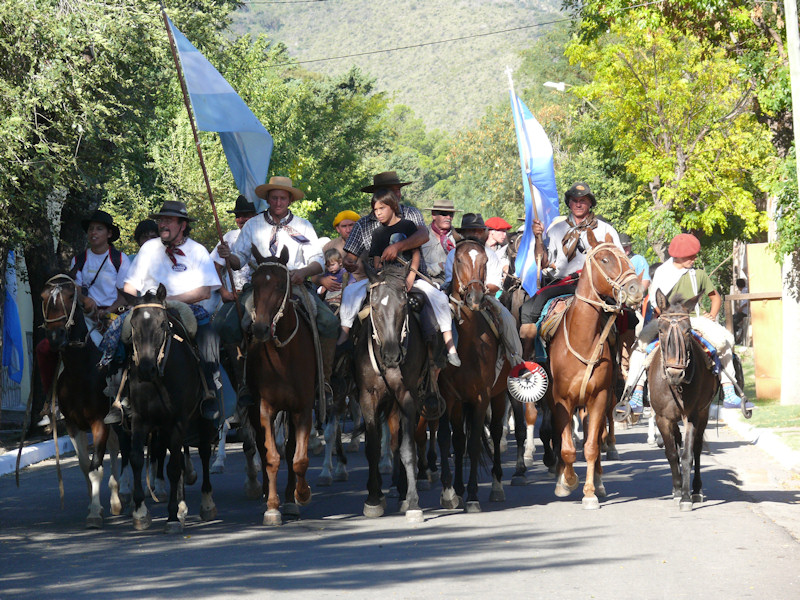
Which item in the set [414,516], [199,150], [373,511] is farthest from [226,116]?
[414,516]

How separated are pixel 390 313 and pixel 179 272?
2.34m

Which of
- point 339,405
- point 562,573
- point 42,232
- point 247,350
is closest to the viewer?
point 562,573

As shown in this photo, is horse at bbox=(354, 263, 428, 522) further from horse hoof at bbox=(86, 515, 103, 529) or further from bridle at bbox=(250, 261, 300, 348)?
horse hoof at bbox=(86, 515, 103, 529)

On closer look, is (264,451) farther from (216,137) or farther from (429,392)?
(216,137)

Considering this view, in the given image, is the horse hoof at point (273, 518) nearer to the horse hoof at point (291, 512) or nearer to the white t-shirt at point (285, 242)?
the horse hoof at point (291, 512)

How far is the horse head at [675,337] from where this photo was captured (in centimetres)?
1160

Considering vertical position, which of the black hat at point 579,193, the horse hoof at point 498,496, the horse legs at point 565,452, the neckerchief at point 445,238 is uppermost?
the black hat at point 579,193

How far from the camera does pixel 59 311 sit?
37.8 feet

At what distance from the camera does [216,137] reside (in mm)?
40344

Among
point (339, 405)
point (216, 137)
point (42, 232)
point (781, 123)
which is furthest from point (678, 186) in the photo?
point (339, 405)

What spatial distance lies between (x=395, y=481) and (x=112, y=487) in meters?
2.75

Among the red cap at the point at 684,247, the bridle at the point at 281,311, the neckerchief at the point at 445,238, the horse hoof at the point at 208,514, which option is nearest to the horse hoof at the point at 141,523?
the horse hoof at the point at 208,514

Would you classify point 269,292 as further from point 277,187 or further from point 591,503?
point 591,503

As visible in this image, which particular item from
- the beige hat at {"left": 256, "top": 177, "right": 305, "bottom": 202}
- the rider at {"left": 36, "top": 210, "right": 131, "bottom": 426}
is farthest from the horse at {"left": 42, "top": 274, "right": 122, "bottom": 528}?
the beige hat at {"left": 256, "top": 177, "right": 305, "bottom": 202}
